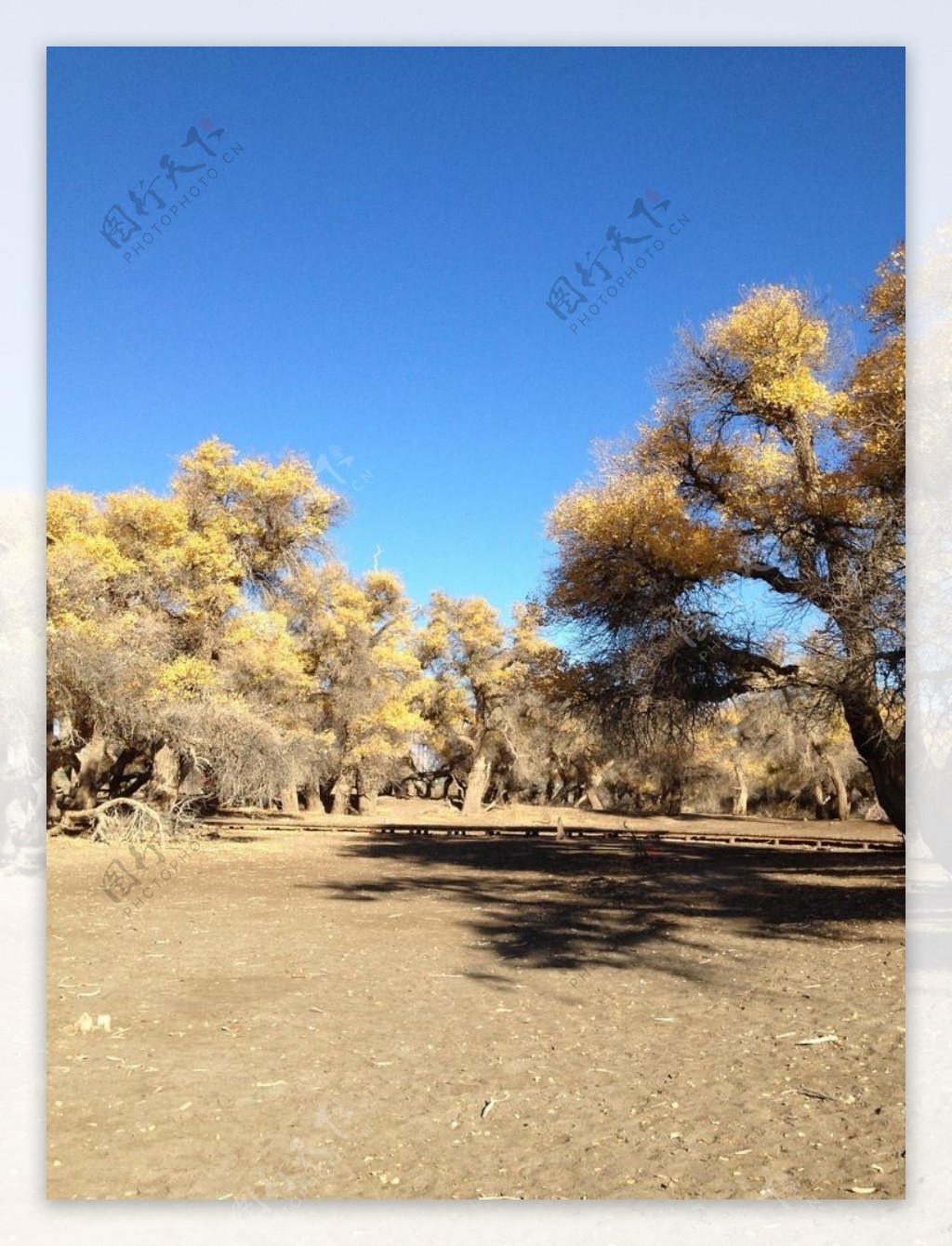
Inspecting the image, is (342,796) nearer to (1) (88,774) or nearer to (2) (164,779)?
(2) (164,779)

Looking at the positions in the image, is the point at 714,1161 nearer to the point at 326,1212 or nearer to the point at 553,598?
the point at 326,1212

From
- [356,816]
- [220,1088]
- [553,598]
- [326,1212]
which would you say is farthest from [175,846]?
[356,816]

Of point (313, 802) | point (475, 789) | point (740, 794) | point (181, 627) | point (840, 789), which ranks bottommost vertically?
point (740, 794)

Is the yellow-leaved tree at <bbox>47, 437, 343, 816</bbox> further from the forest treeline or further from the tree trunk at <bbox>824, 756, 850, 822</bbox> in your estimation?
the tree trunk at <bbox>824, 756, 850, 822</bbox>

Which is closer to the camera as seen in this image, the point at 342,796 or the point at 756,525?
the point at 756,525

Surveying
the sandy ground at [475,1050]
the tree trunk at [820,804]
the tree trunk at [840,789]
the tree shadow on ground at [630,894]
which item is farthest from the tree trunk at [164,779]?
the tree trunk at [820,804]

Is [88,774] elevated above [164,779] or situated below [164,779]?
above

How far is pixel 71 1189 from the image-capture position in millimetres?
3186

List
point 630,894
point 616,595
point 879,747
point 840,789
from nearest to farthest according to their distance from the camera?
point 879,747
point 616,595
point 630,894
point 840,789

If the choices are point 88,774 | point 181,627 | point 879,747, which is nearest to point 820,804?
point 181,627

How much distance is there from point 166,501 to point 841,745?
15.1 meters

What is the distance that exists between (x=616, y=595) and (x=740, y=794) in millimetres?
23804

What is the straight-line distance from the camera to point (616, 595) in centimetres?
947

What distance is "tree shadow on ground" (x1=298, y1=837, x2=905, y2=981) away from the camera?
7.20 m
